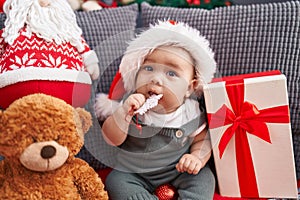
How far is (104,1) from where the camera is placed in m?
1.57

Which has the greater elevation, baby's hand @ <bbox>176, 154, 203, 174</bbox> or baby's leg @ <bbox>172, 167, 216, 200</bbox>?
baby's hand @ <bbox>176, 154, 203, 174</bbox>

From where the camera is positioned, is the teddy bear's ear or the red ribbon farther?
the red ribbon

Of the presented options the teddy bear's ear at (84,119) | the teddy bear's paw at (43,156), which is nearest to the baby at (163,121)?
the teddy bear's ear at (84,119)

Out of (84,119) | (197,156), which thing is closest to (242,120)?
(197,156)

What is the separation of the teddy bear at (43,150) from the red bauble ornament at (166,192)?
0.59 ft

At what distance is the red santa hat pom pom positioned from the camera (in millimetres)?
1123

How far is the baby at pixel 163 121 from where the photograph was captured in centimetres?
106

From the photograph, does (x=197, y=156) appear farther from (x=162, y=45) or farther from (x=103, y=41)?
(x=103, y=41)

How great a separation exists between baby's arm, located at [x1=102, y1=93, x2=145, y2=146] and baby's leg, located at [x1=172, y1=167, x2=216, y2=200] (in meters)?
0.19

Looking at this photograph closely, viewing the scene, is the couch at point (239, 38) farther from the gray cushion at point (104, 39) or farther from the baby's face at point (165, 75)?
the baby's face at point (165, 75)

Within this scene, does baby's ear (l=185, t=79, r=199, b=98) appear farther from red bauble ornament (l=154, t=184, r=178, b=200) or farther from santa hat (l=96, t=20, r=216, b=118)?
red bauble ornament (l=154, t=184, r=178, b=200)

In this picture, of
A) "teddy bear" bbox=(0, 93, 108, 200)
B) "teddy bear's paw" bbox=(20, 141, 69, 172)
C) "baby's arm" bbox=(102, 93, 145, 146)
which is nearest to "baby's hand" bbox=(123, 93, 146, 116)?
"baby's arm" bbox=(102, 93, 145, 146)

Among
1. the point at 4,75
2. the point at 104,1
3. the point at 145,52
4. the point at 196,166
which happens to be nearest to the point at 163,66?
the point at 145,52

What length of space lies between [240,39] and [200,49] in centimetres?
22
